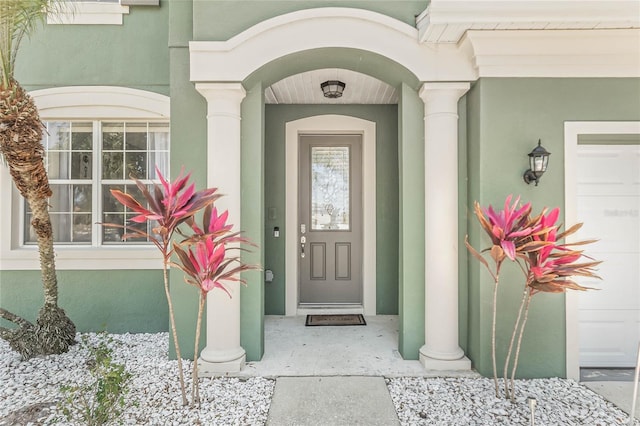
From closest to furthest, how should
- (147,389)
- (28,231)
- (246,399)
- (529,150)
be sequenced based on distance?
(246,399), (147,389), (529,150), (28,231)

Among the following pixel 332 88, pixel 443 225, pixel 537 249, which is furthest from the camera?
pixel 332 88

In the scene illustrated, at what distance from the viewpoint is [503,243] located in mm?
2715

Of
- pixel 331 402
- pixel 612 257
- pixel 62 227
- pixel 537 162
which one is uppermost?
pixel 537 162

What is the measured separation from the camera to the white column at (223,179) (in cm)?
337

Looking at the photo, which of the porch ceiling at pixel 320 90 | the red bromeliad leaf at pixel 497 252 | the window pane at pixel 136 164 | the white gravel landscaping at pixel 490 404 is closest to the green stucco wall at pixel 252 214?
the porch ceiling at pixel 320 90

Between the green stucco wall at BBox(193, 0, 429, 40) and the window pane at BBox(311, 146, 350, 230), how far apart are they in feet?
7.10

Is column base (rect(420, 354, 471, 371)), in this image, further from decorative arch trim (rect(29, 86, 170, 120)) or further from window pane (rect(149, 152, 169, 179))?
decorative arch trim (rect(29, 86, 170, 120))

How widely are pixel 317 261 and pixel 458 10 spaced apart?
11.9 feet

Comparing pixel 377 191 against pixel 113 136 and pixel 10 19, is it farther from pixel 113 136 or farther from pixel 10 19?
pixel 10 19

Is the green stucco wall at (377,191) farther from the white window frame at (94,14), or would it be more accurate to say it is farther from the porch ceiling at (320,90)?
the white window frame at (94,14)

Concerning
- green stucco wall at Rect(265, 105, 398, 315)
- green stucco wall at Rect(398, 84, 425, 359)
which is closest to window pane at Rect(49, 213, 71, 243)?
green stucco wall at Rect(265, 105, 398, 315)

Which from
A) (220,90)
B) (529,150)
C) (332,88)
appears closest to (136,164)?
(220,90)

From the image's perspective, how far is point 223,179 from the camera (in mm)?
3377

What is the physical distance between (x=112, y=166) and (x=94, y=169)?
0.73 feet
